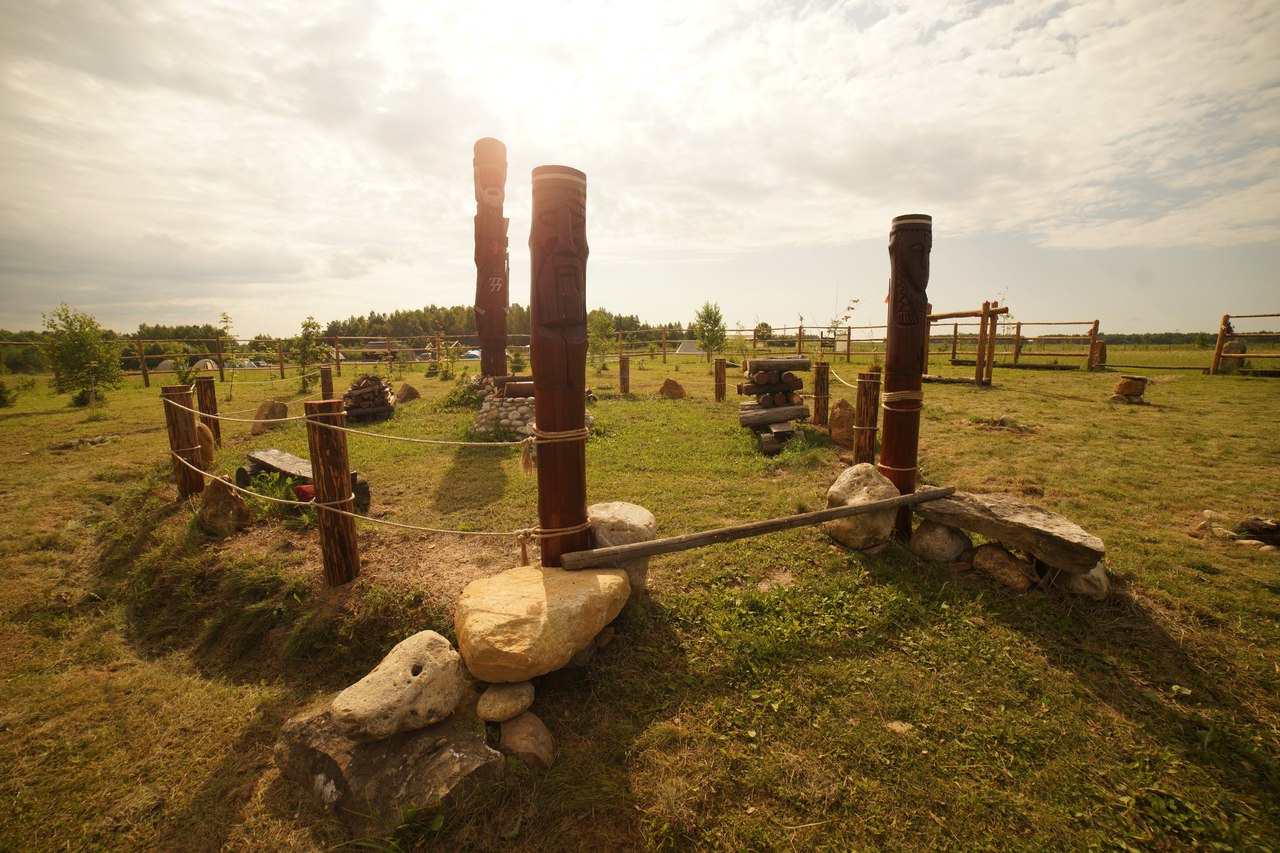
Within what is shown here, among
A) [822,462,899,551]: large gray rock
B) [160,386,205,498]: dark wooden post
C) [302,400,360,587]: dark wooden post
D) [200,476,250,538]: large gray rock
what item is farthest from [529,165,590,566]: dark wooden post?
[160,386,205,498]: dark wooden post

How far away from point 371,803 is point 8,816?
1661 mm

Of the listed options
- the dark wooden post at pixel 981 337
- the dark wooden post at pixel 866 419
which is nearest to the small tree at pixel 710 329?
the dark wooden post at pixel 981 337

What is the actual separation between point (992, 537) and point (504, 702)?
3.28m

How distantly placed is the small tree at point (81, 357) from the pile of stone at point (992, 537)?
15.2 m

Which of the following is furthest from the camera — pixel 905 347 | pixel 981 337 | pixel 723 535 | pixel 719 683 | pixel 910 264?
pixel 981 337

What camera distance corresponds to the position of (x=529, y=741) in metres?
2.39

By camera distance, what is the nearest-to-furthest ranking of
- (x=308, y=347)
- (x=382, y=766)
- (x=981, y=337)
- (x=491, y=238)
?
(x=382, y=766), (x=491, y=238), (x=981, y=337), (x=308, y=347)

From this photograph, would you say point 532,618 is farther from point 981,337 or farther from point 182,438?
point 981,337

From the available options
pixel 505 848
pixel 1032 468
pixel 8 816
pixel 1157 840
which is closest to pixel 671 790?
pixel 505 848

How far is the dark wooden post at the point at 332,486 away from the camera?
3398 millimetres

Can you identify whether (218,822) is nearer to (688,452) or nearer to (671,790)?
(671,790)

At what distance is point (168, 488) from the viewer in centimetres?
553

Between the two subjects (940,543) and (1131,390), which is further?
(1131,390)

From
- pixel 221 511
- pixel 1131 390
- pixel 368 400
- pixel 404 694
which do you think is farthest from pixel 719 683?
pixel 1131 390
